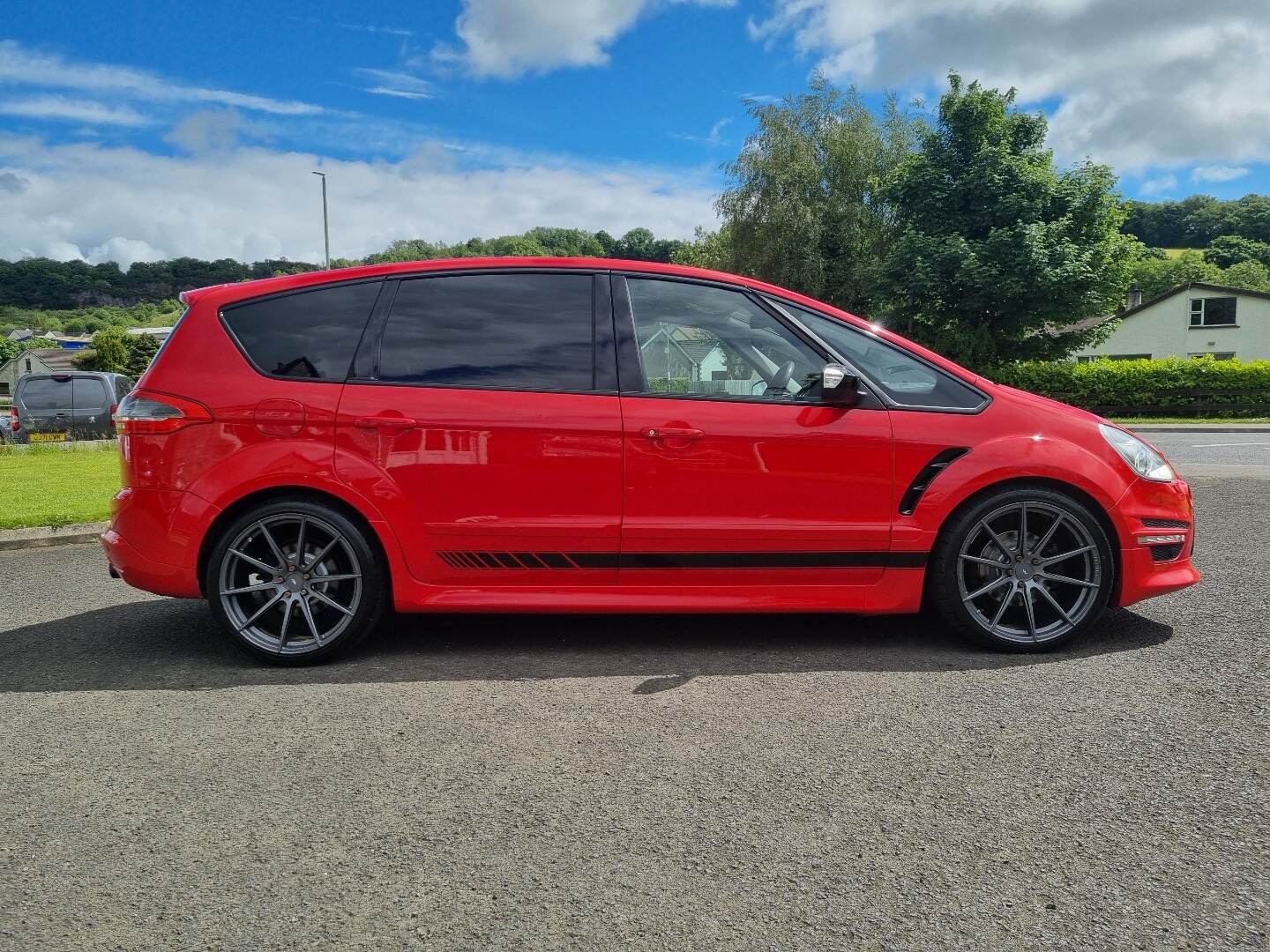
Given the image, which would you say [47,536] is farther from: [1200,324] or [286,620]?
[1200,324]

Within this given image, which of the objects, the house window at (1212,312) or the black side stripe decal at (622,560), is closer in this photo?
the black side stripe decal at (622,560)

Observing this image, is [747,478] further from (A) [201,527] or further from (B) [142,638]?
(B) [142,638]

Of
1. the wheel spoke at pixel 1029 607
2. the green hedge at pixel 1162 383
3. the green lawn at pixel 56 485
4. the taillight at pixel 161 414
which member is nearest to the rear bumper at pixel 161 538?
the taillight at pixel 161 414

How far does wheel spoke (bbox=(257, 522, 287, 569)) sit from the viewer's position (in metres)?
4.00

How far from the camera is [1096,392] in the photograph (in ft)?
99.9

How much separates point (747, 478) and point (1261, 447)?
1691 cm

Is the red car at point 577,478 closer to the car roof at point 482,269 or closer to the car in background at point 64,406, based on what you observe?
the car roof at point 482,269

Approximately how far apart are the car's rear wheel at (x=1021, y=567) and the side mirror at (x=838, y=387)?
0.74 meters

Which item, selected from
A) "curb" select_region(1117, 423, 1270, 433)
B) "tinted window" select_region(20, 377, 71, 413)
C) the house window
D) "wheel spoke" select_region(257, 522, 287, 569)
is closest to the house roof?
the house window

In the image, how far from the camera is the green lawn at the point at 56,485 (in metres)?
7.86

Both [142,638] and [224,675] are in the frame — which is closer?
[224,675]

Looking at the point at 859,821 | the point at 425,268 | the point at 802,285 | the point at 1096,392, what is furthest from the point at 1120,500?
the point at 802,285

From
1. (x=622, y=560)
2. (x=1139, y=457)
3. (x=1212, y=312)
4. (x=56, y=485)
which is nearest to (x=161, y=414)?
(x=622, y=560)

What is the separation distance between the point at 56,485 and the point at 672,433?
9.44 meters
